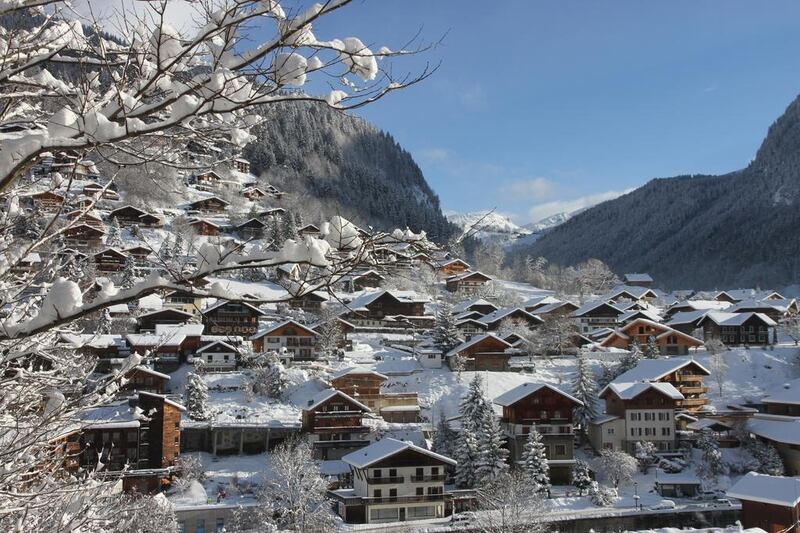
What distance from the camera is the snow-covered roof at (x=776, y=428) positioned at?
104ft

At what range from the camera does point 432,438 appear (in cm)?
3275

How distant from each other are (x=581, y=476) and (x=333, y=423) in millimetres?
11414

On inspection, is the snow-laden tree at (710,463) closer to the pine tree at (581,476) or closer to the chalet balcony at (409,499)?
the pine tree at (581,476)

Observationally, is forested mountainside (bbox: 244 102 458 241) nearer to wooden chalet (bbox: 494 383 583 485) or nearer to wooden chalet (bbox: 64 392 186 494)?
wooden chalet (bbox: 494 383 583 485)

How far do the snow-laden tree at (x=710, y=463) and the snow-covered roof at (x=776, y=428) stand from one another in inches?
107

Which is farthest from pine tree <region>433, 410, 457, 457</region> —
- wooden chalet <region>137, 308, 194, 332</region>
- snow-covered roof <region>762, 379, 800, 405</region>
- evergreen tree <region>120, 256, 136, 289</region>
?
evergreen tree <region>120, 256, 136, 289</region>

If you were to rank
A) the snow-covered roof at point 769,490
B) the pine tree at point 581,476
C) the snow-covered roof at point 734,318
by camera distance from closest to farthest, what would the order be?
the snow-covered roof at point 769,490 < the pine tree at point 581,476 < the snow-covered roof at point 734,318

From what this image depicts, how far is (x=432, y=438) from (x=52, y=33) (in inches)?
1210

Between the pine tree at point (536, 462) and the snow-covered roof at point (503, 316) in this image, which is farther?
the snow-covered roof at point (503, 316)

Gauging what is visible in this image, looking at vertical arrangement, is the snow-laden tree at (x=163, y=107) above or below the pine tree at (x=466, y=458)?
above

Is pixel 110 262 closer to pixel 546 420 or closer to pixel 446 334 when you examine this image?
pixel 446 334

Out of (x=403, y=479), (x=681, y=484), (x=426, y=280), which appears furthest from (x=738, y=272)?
(x=403, y=479)

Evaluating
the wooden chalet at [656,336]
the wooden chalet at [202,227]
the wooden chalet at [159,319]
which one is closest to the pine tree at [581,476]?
the wooden chalet at [656,336]

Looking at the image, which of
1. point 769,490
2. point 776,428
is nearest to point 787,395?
point 776,428
